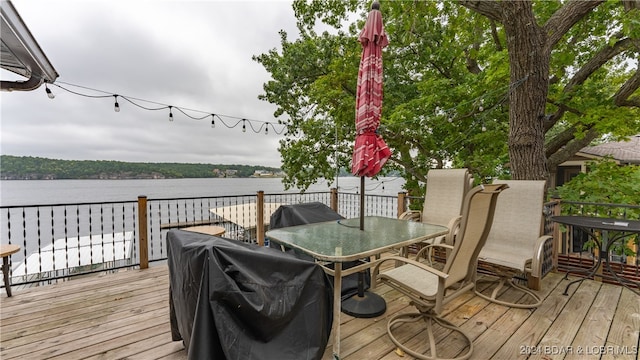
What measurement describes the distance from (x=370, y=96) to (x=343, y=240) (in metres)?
1.34

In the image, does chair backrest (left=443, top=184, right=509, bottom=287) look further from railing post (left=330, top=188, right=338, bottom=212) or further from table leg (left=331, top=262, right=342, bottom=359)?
railing post (left=330, top=188, right=338, bottom=212)

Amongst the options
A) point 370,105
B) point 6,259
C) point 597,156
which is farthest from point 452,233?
point 597,156

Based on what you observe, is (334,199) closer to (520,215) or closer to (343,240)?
(520,215)

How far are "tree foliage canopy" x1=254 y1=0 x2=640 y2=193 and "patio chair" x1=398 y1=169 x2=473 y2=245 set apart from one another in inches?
46.7

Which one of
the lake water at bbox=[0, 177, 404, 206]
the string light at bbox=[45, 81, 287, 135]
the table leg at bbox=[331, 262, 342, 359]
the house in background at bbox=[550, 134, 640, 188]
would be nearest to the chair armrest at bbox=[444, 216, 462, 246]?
the table leg at bbox=[331, 262, 342, 359]

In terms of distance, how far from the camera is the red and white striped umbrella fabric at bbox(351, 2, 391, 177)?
244 centimetres

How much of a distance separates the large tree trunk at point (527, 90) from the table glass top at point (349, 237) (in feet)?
8.22

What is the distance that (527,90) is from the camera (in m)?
3.92

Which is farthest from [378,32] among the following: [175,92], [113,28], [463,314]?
[175,92]

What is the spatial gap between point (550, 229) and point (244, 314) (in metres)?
4.20

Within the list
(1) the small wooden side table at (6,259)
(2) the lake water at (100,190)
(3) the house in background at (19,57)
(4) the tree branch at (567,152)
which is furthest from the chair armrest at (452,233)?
(2) the lake water at (100,190)

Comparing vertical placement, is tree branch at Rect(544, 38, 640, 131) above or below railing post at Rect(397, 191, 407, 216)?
above

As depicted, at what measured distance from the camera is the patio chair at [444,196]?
3.66 meters

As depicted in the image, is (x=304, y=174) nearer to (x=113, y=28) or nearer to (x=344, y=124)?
(x=344, y=124)
